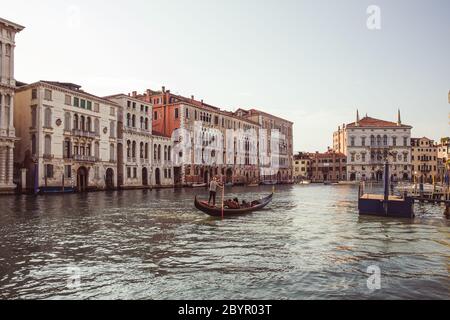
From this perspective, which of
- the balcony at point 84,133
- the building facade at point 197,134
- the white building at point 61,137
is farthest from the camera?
the building facade at point 197,134

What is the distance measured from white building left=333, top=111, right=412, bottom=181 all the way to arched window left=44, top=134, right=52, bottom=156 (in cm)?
7399

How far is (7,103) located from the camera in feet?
118

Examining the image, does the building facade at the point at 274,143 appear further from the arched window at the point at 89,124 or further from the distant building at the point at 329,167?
the arched window at the point at 89,124

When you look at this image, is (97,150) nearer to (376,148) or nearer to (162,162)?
(162,162)

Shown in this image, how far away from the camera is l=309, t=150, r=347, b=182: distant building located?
4136 inches

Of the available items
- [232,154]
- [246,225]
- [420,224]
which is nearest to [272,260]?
[246,225]

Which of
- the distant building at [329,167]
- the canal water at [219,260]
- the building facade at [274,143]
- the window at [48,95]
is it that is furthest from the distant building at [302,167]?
the canal water at [219,260]

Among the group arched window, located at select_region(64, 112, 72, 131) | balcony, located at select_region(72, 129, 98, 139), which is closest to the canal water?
arched window, located at select_region(64, 112, 72, 131)

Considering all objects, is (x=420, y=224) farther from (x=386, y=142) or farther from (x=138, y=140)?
(x=386, y=142)

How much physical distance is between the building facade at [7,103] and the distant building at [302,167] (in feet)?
292

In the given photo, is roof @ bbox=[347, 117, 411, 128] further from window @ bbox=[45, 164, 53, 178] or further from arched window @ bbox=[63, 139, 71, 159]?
window @ bbox=[45, 164, 53, 178]

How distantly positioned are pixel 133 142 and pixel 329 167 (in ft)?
232

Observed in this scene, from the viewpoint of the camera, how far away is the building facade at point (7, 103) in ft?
116

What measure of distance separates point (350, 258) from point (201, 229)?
638cm
